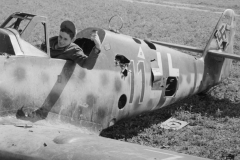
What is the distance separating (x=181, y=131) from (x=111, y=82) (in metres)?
2.18

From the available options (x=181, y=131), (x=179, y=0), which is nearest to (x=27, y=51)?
(x=181, y=131)

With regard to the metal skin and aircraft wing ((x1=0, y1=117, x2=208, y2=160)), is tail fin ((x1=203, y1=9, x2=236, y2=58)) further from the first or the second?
aircraft wing ((x1=0, y1=117, x2=208, y2=160))

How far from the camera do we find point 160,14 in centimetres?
2012

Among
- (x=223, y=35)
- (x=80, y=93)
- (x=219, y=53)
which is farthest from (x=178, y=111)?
(x=80, y=93)

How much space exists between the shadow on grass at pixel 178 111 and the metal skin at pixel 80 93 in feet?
1.77

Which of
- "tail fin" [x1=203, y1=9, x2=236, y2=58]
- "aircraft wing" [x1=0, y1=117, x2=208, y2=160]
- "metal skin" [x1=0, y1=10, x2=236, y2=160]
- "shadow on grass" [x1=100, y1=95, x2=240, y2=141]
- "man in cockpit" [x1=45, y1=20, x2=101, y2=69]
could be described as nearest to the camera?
"aircraft wing" [x1=0, y1=117, x2=208, y2=160]

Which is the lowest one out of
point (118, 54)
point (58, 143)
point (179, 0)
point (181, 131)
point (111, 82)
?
point (181, 131)

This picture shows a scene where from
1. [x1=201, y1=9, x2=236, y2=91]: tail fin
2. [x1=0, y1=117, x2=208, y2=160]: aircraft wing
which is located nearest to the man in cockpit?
[x1=0, y1=117, x2=208, y2=160]: aircraft wing

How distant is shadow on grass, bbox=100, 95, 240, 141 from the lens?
23.9 ft

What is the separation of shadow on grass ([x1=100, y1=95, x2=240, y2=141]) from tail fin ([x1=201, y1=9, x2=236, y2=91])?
39cm

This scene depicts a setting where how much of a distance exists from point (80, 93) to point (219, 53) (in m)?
4.61

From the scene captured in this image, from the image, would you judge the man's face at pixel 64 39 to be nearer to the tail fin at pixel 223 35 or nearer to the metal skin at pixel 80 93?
the metal skin at pixel 80 93

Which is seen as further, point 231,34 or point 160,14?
point 160,14

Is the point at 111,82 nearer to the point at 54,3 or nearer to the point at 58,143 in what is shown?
the point at 58,143
